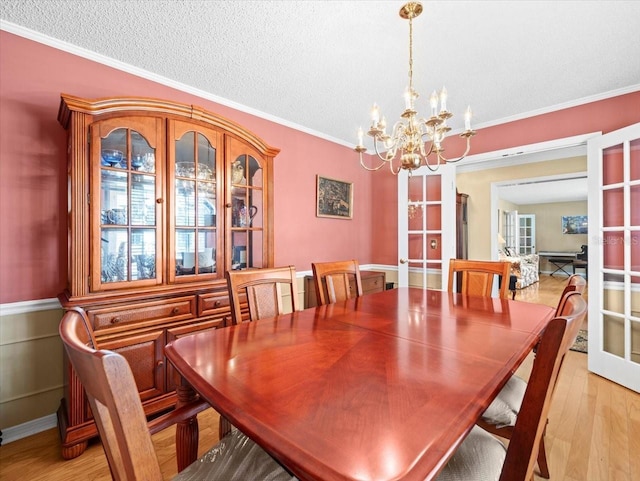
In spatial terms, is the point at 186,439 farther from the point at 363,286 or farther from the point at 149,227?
the point at 363,286

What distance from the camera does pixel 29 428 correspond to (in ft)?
5.97

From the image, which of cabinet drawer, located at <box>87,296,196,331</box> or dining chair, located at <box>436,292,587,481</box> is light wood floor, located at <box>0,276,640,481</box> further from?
dining chair, located at <box>436,292,587,481</box>

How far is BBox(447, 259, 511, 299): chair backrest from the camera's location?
7.00 ft

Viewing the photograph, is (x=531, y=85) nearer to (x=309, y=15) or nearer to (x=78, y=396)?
(x=309, y=15)

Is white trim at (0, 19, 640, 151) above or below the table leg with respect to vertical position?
above

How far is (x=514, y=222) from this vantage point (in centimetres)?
959

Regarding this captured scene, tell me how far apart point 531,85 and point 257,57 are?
7.21 feet

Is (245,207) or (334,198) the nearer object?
(245,207)

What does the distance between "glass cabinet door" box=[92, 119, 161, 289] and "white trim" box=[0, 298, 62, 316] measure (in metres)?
0.48

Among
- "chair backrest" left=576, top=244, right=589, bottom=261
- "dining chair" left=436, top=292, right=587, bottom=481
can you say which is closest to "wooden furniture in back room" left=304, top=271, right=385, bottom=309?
"dining chair" left=436, top=292, right=587, bottom=481

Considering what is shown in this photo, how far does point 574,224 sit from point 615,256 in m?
8.98

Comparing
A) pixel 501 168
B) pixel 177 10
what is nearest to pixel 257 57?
pixel 177 10

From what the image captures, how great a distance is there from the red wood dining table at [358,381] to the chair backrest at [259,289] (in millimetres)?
183

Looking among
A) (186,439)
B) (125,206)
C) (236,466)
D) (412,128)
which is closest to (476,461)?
(236,466)
